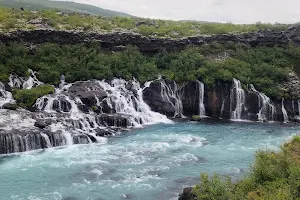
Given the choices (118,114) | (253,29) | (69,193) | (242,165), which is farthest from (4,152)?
(253,29)

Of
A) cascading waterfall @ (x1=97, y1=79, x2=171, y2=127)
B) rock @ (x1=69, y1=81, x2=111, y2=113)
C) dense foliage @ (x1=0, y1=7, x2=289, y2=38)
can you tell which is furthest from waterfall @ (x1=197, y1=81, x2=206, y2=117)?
dense foliage @ (x1=0, y1=7, x2=289, y2=38)

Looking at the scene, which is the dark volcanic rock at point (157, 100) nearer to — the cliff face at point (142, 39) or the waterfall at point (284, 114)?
the cliff face at point (142, 39)

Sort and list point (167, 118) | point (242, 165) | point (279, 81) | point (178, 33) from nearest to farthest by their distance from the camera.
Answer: point (242, 165)
point (167, 118)
point (279, 81)
point (178, 33)

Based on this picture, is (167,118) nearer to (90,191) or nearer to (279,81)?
(279,81)

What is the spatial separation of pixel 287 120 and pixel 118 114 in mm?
19826

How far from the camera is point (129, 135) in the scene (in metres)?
36.4

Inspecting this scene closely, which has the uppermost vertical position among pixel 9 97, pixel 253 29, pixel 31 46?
pixel 253 29

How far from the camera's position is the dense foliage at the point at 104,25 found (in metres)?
51.2

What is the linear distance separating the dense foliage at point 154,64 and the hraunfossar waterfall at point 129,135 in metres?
1.14

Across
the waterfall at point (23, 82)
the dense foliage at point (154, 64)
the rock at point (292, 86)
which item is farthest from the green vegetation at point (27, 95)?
the rock at point (292, 86)

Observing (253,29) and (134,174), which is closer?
(134,174)

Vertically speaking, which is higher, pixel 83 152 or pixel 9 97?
pixel 9 97

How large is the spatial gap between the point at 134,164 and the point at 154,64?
2408 cm

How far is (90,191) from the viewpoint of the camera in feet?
75.1
